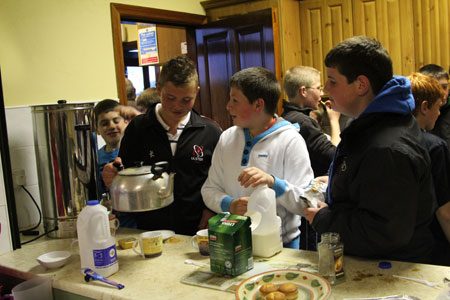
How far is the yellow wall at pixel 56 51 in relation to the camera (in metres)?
2.82

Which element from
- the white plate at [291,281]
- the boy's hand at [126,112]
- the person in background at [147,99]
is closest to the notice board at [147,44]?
the person in background at [147,99]

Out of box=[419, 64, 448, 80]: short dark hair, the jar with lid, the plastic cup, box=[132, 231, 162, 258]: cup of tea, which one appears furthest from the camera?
box=[419, 64, 448, 80]: short dark hair

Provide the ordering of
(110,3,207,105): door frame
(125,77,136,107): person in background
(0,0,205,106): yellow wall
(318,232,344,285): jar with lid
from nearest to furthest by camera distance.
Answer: (318,232,344,285): jar with lid
(0,0,205,106): yellow wall
(110,3,207,105): door frame
(125,77,136,107): person in background

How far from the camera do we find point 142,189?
1615 mm

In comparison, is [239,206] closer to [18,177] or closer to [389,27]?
[18,177]

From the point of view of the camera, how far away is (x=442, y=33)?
3.77 metres

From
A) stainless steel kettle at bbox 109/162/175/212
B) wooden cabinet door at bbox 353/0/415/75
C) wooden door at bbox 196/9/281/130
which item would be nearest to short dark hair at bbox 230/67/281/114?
stainless steel kettle at bbox 109/162/175/212

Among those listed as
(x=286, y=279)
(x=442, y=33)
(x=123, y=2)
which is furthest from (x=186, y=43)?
(x=286, y=279)

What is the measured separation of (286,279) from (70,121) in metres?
1.29

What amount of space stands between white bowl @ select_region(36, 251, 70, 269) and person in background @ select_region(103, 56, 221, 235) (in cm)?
54

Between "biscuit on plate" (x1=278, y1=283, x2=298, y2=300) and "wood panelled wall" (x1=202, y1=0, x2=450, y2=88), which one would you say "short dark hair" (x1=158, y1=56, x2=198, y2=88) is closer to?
"biscuit on plate" (x1=278, y1=283, x2=298, y2=300)

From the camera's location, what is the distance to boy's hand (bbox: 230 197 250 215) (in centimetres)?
179

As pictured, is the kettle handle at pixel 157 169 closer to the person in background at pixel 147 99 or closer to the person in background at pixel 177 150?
the person in background at pixel 177 150

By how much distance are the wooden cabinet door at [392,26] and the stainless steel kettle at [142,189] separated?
9.66 ft
